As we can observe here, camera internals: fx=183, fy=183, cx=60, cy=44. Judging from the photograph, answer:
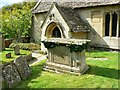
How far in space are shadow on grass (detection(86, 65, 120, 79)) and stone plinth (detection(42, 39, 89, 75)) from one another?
0.47 metres

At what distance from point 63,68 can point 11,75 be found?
3175 millimetres

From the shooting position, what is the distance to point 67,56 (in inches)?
411

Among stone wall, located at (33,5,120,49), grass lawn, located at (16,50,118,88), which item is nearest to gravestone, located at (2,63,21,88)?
grass lawn, located at (16,50,118,88)

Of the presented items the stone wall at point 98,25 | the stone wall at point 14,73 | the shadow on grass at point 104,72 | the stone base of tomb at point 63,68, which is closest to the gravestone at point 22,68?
the stone wall at point 14,73

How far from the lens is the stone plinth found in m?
10.1

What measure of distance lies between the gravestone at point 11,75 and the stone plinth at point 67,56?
2579 mm

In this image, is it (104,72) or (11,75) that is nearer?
(11,75)

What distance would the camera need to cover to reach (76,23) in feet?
58.5

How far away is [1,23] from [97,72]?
A: 17748 millimetres

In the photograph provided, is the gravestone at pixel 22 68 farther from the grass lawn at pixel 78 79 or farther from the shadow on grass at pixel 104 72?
the shadow on grass at pixel 104 72

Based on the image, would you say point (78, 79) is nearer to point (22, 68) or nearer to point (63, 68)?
point (63, 68)

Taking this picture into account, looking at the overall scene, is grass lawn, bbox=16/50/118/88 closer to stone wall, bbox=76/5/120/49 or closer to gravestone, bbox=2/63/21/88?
gravestone, bbox=2/63/21/88

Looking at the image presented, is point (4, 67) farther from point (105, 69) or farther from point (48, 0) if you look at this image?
point (48, 0)

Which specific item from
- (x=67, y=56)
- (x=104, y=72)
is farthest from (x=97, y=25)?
(x=67, y=56)
